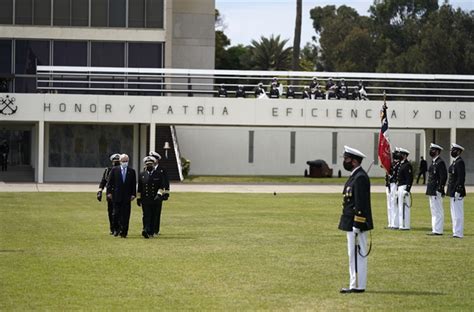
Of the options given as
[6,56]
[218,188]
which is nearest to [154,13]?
[6,56]

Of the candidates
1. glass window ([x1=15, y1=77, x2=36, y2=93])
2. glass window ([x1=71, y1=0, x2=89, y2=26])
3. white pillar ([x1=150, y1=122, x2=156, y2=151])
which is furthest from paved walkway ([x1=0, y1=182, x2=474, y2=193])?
glass window ([x1=71, y1=0, x2=89, y2=26])

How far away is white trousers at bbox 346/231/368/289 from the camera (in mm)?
17297

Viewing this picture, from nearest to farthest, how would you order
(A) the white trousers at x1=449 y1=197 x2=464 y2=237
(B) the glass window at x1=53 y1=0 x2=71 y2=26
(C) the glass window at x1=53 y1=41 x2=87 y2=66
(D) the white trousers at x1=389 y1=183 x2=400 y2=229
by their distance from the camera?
(A) the white trousers at x1=449 y1=197 x2=464 y2=237 < (D) the white trousers at x1=389 y1=183 x2=400 y2=229 < (B) the glass window at x1=53 y1=0 x2=71 y2=26 < (C) the glass window at x1=53 y1=41 x2=87 y2=66

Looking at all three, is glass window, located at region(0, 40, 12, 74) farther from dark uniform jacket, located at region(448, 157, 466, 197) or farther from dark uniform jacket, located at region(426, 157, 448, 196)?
dark uniform jacket, located at region(448, 157, 466, 197)

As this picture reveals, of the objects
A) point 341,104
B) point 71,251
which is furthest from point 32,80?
point 71,251

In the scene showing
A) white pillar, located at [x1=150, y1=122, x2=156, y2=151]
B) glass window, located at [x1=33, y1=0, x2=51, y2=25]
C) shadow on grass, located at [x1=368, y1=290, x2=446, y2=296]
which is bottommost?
shadow on grass, located at [x1=368, y1=290, x2=446, y2=296]

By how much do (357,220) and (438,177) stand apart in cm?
1107

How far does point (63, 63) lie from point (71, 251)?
157ft

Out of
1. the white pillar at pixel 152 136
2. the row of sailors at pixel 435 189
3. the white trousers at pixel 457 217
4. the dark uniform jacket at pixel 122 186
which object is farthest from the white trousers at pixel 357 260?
the white pillar at pixel 152 136

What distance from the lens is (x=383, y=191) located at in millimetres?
56375

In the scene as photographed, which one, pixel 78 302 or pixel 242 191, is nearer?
pixel 78 302

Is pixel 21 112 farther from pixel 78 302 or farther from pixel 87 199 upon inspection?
pixel 78 302

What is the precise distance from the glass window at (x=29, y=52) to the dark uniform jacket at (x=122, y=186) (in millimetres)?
43111

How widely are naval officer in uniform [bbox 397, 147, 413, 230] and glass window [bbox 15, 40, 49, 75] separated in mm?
42022
